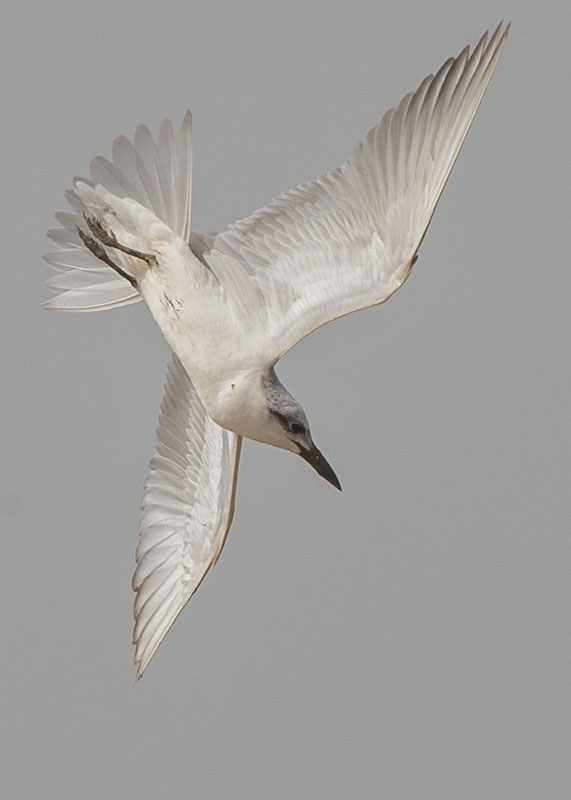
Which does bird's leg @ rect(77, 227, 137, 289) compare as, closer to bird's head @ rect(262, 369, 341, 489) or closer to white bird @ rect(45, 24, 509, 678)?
white bird @ rect(45, 24, 509, 678)

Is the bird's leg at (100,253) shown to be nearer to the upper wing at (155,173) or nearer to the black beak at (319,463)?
the upper wing at (155,173)

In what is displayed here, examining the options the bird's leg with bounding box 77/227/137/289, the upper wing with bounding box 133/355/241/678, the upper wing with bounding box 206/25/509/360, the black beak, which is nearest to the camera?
the upper wing with bounding box 206/25/509/360

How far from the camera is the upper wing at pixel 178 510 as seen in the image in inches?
331

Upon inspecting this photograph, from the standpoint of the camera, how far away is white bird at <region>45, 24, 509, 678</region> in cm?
741

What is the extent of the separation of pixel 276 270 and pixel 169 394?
1215 mm

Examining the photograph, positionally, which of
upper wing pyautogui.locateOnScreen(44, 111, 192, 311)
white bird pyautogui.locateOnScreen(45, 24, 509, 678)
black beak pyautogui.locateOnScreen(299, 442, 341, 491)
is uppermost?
upper wing pyautogui.locateOnScreen(44, 111, 192, 311)

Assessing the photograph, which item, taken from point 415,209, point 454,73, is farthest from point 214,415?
point 454,73

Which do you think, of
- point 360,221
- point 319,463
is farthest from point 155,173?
point 319,463

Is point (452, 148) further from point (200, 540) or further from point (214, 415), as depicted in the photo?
point (200, 540)

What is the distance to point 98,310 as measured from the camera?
8.36 m

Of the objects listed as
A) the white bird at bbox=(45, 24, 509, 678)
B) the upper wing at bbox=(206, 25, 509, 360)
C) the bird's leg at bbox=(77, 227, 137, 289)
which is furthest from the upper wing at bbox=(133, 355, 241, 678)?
the upper wing at bbox=(206, 25, 509, 360)

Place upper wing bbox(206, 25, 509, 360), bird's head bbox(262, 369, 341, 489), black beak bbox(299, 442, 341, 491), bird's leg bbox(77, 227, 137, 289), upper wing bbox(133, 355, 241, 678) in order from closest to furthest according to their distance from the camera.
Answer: upper wing bbox(206, 25, 509, 360), bird's head bbox(262, 369, 341, 489), black beak bbox(299, 442, 341, 491), bird's leg bbox(77, 227, 137, 289), upper wing bbox(133, 355, 241, 678)

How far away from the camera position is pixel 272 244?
7750mm

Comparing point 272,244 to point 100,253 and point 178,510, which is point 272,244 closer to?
point 100,253
